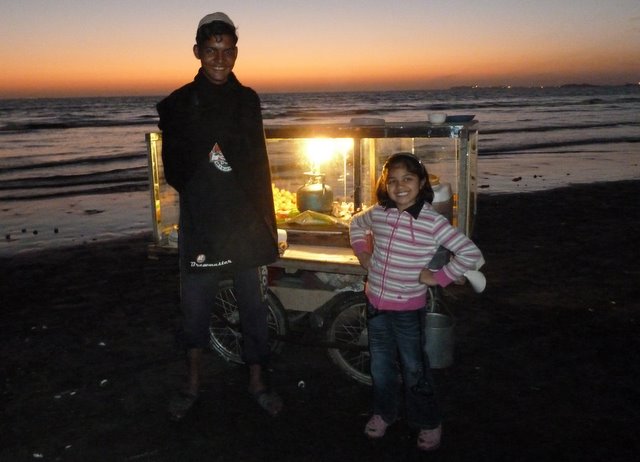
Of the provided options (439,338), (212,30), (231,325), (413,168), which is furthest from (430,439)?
(212,30)

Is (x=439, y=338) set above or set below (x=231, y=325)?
above

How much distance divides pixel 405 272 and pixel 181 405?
6.93 feet

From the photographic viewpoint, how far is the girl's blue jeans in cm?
409

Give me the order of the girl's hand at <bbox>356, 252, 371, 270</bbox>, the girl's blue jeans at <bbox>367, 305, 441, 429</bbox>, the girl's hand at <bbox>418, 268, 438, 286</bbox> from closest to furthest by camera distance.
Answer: the girl's hand at <bbox>418, 268, 438, 286</bbox> < the girl's blue jeans at <bbox>367, 305, 441, 429</bbox> < the girl's hand at <bbox>356, 252, 371, 270</bbox>

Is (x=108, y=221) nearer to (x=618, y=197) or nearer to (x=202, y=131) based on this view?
(x=202, y=131)

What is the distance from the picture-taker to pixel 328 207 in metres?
5.82

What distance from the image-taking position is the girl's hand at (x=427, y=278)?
389 centimetres

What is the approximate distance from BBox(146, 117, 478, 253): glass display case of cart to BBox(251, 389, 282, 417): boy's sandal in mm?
1415

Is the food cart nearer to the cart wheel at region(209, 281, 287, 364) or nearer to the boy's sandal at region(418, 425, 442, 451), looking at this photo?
the cart wheel at region(209, 281, 287, 364)

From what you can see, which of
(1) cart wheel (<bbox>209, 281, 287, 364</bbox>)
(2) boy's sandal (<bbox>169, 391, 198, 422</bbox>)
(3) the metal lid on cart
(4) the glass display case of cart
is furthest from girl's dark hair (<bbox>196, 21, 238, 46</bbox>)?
(2) boy's sandal (<bbox>169, 391, 198, 422</bbox>)

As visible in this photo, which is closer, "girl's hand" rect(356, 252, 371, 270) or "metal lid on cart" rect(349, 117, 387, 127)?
"girl's hand" rect(356, 252, 371, 270)

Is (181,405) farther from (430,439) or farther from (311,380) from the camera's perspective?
(430,439)

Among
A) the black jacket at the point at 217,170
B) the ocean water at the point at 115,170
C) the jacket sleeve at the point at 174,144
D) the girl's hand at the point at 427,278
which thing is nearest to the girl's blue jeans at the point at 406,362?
the girl's hand at the point at 427,278

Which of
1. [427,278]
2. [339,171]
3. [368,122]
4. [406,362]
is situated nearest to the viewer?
[427,278]
